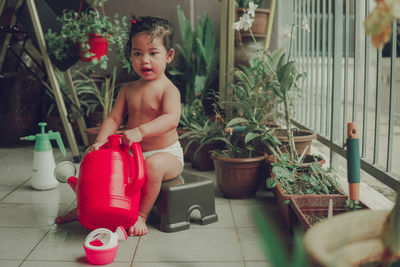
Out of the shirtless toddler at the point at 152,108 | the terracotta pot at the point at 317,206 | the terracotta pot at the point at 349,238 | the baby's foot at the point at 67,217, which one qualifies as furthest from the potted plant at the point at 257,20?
the terracotta pot at the point at 349,238

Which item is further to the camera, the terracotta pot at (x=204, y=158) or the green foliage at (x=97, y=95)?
the green foliage at (x=97, y=95)

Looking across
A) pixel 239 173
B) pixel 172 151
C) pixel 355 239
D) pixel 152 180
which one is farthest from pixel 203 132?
pixel 355 239

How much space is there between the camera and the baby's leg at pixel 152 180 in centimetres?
151

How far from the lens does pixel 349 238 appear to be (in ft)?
1.69

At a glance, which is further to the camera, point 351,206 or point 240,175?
point 240,175

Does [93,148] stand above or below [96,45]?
below

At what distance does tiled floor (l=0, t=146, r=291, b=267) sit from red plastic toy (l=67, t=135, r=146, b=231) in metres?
0.10

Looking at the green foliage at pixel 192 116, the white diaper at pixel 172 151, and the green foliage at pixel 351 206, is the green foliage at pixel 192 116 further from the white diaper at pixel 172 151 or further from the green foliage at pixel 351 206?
the green foliage at pixel 351 206

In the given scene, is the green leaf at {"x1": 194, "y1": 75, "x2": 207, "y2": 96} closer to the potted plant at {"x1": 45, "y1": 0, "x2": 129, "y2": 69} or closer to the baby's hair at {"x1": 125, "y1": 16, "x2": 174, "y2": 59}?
the potted plant at {"x1": 45, "y1": 0, "x2": 129, "y2": 69}

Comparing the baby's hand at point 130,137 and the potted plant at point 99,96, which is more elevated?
the potted plant at point 99,96

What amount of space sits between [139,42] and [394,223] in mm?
1346

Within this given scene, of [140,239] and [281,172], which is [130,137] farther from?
[281,172]

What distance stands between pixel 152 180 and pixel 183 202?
0.15 m

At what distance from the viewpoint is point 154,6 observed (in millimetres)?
3357
